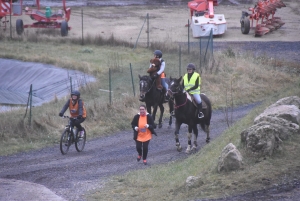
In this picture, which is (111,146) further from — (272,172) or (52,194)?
(272,172)

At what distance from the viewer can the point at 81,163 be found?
16.7 metres

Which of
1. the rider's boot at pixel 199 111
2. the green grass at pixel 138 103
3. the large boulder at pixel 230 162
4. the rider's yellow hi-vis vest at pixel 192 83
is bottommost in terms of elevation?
the green grass at pixel 138 103

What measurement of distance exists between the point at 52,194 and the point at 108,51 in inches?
953

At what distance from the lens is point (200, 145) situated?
60.2 ft

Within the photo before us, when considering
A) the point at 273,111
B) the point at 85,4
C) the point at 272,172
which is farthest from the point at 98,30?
the point at 272,172

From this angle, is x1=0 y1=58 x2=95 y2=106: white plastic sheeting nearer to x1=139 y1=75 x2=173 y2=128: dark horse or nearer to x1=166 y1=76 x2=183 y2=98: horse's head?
x1=139 y1=75 x2=173 y2=128: dark horse

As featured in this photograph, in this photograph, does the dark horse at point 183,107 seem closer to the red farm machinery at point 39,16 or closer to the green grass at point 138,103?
the green grass at point 138,103

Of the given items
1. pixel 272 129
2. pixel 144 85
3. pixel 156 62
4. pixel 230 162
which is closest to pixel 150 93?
pixel 144 85

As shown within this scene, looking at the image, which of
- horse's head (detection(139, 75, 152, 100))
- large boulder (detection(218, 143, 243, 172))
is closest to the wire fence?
horse's head (detection(139, 75, 152, 100))

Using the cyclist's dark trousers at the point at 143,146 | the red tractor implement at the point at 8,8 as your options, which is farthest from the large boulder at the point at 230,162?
the red tractor implement at the point at 8,8

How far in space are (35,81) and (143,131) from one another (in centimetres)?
1624

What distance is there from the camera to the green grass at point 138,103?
468 inches

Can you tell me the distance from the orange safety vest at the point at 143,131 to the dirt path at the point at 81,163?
2.58 ft

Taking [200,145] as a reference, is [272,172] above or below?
above
